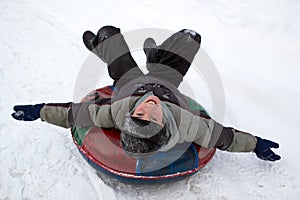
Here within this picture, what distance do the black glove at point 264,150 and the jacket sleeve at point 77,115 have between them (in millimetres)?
900

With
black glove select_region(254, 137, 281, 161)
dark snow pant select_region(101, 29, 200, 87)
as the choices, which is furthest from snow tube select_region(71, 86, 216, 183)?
dark snow pant select_region(101, 29, 200, 87)

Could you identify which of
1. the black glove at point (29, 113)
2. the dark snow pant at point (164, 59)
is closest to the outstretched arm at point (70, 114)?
the black glove at point (29, 113)

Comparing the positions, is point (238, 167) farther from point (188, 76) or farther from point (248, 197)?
point (188, 76)

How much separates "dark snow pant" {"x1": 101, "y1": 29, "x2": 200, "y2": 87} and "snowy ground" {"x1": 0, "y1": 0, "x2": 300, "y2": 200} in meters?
0.55

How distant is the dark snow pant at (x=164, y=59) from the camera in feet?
7.26

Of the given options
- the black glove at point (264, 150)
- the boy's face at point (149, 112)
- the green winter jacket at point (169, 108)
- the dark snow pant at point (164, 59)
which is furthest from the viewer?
the dark snow pant at point (164, 59)

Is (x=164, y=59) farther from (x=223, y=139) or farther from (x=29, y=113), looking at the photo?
(x=29, y=113)

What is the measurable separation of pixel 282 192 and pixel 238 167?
11.4 inches

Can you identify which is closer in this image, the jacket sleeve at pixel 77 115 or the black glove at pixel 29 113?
the jacket sleeve at pixel 77 115

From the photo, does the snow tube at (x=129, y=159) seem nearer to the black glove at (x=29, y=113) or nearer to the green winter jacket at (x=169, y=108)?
the green winter jacket at (x=169, y=108)

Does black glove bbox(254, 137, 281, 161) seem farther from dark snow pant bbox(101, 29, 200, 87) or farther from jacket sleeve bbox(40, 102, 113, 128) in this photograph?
jacket sleeve bbox(40, 102, 113, 128)

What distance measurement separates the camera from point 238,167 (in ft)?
6.58

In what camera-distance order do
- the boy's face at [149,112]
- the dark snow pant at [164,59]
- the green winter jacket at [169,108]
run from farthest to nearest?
the dark snow pant at [164,59] → the green winter jacket at [169,108] → the boy's face at [149,112]

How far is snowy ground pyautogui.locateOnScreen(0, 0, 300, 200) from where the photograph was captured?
184 centimetres
